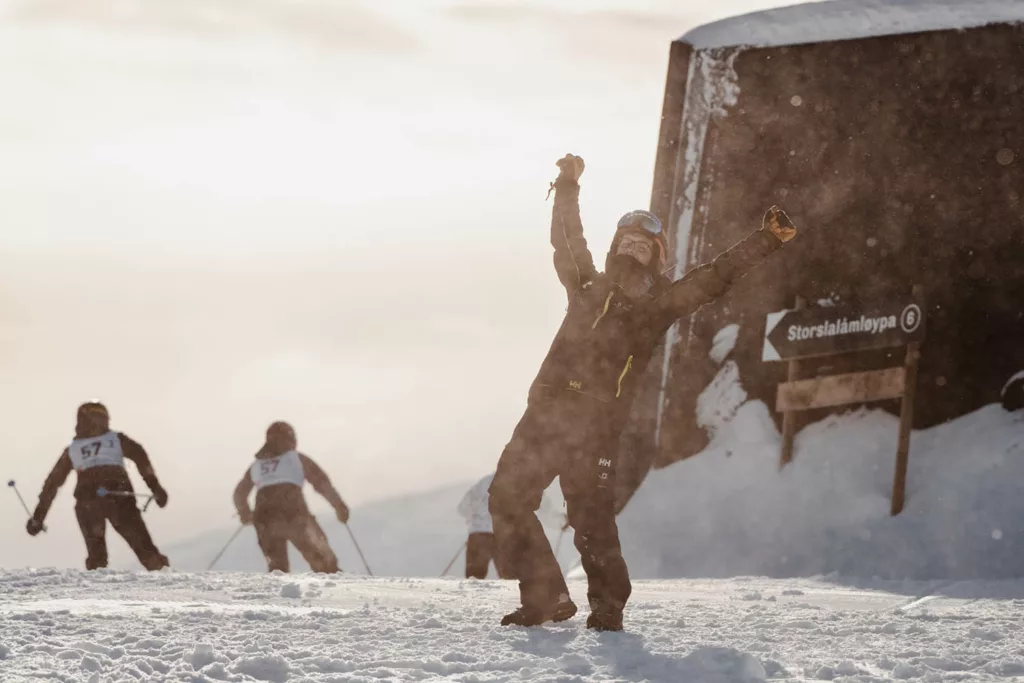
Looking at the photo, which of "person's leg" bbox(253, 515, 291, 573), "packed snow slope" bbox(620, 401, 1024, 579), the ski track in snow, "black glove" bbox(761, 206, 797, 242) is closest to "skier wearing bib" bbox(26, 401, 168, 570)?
"person's leg" bbox(253, 515, 291, 573)

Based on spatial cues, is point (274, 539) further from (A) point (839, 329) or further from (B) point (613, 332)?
(B) point (613, 332)

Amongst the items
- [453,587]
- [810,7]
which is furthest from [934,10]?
[453,587]

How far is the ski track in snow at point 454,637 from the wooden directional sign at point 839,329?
14.5ft

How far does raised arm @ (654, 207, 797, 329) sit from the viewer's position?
5.55m

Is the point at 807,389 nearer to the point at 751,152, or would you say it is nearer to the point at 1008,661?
the point at 751,152

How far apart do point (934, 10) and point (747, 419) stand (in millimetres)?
4104

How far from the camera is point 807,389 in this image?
1277 cm

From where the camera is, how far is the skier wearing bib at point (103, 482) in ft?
37.9

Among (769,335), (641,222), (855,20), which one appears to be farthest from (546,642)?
(855,20)

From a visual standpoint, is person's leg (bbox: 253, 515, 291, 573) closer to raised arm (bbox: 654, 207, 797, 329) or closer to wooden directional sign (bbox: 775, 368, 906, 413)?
wooden directional sign (bbox: 775, 368, 906, 413)

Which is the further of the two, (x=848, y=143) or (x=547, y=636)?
(x=848, y=143)

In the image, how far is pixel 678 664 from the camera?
182 inches

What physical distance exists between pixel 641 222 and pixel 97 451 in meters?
6.93

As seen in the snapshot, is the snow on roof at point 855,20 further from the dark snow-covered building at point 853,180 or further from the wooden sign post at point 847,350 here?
the wooden sign post at point 847,350
